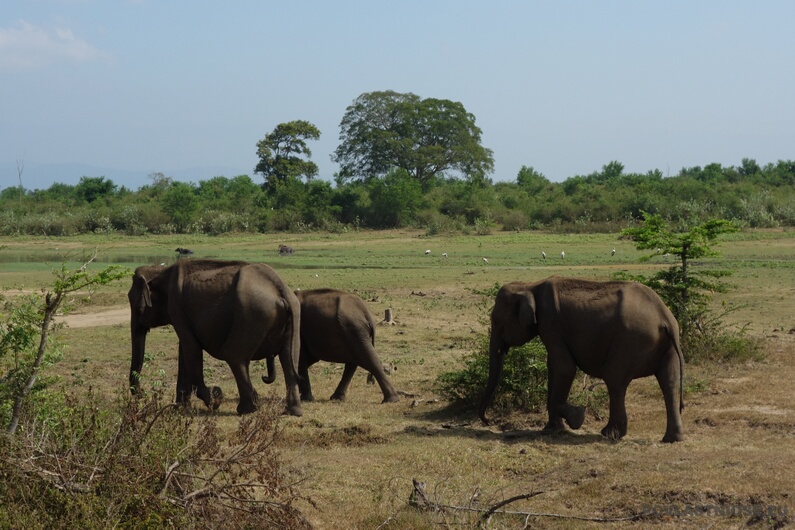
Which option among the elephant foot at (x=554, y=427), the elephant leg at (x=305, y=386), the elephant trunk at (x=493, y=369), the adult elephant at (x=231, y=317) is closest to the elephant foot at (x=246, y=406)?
the adult elephant at (x=231, y=317)

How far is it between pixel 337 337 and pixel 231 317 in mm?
1734

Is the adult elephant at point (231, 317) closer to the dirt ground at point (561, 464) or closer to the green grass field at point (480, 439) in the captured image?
the green grass field at point (480, 439)

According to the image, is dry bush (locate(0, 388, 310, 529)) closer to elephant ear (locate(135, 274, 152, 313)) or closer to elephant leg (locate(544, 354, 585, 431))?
elephant leg (locate(544, 354, 585, 431))

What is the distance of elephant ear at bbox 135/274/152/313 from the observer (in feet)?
41.6

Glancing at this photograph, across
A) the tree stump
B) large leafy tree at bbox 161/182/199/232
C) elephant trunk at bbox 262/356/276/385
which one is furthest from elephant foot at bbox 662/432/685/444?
large leafy tree at bbox 161/182/199/232

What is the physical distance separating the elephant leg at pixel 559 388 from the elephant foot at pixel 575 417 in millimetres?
49

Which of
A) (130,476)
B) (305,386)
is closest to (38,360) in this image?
(130,476)

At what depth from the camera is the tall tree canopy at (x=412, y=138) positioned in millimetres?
74812

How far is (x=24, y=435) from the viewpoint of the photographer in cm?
693

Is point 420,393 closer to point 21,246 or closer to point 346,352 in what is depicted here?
point 346,352

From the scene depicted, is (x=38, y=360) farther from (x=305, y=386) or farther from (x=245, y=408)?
(x=305, y=386)

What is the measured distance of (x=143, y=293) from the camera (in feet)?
41.7

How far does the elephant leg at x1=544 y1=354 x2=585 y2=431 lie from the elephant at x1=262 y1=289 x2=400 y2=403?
2.81m

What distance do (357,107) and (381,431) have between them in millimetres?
68679
